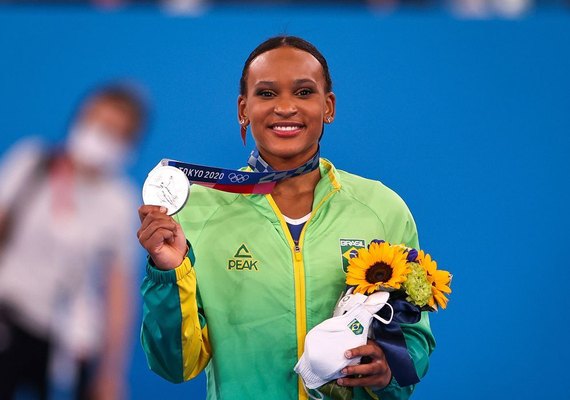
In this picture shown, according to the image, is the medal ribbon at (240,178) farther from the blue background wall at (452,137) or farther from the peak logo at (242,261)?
the blue background wall at (452,137)

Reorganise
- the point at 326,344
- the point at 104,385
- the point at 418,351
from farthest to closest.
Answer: the point at 104,385
the point at 418,351
the point at 326,344

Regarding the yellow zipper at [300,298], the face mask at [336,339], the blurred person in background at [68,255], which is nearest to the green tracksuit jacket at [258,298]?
the yellow zipper at [300,298]

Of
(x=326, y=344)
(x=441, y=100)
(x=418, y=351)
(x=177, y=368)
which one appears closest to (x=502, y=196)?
(x=441, y=100)

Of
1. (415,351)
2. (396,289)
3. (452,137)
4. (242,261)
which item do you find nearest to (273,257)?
(242,261)

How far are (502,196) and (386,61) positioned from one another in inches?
21.8

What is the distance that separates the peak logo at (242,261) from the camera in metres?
2.35

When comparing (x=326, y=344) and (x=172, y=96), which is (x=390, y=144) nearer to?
(x=172, y=96)

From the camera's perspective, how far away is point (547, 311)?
2889 mm

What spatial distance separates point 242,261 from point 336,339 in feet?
1.15

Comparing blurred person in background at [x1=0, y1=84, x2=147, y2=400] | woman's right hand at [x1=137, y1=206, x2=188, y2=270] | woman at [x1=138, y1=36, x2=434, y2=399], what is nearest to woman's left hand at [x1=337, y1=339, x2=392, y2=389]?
woman at [x1=138, y1=36, x2=434, y2=399]

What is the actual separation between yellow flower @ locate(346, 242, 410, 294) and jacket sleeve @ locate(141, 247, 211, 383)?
1.29 feet

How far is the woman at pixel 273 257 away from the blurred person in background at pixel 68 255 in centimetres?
23

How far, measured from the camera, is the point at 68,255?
94.6 inches

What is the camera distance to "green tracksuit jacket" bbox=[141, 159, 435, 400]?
7.52ft
